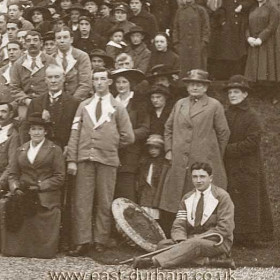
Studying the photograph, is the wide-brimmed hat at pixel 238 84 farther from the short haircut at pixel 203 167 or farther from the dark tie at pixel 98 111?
the dark tie at pixel 98 111

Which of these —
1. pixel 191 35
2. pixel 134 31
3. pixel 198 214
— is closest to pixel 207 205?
pixel 198 214

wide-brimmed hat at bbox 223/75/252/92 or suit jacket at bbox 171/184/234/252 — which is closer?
suit jacket at bbox 171/184/234/252

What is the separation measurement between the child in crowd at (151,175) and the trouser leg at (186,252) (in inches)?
47.4

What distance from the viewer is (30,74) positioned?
1062cm

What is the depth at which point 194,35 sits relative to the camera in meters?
12.9

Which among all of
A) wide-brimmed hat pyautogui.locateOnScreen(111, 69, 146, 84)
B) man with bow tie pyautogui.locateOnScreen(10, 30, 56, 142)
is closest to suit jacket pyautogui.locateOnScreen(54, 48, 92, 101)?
man with bow tie pyautogui.locateOnScreen(10, 30, 56, 142)

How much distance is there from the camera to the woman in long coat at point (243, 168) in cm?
977

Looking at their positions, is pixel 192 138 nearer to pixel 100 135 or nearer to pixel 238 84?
pixel 238 84

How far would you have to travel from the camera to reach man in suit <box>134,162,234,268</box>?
28.8ft

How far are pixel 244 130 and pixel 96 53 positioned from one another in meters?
2.43

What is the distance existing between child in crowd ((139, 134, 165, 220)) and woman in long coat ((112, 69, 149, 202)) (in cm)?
9

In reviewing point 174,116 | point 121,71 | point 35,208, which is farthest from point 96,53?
point 35,208

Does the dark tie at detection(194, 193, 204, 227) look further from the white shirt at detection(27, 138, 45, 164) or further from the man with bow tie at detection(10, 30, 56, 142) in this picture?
the man with bow tie at detection(10, 30, 56, 142)

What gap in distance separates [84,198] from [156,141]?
106cm
